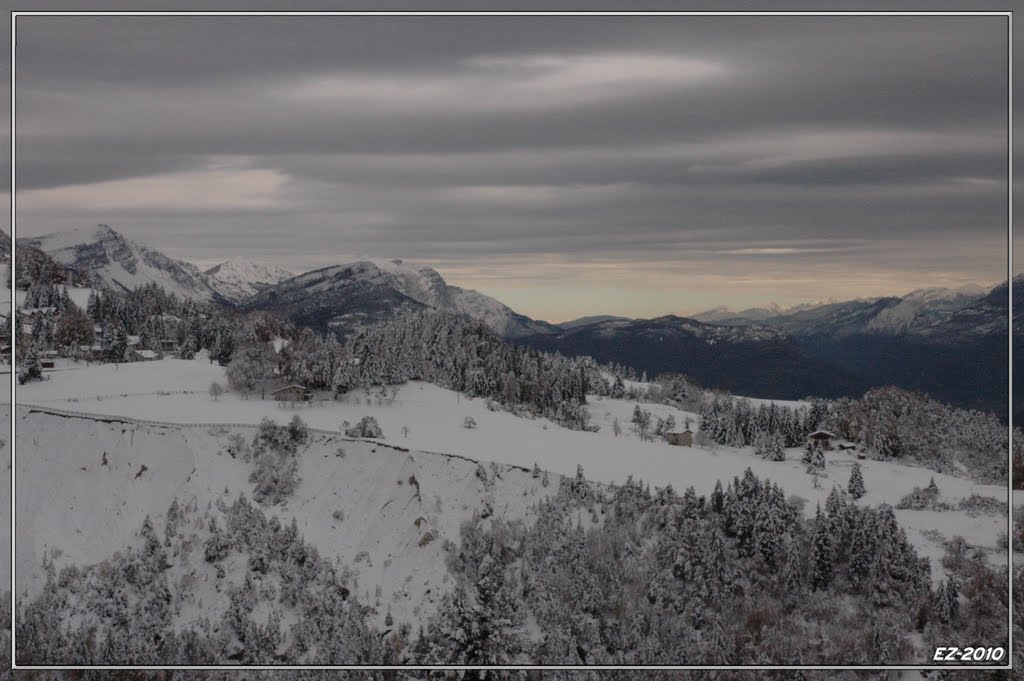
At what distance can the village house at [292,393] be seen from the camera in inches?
578

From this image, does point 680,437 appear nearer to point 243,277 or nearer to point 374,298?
point 374,298

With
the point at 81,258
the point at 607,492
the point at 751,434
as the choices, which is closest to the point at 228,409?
the point at 81,258

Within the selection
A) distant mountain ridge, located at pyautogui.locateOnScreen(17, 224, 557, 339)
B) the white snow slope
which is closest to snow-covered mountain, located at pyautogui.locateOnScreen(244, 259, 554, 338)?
distant mountain ridge, located at pyautogui.locateOnScreen(17, 224, 557, 339)

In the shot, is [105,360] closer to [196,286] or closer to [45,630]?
[196,286]

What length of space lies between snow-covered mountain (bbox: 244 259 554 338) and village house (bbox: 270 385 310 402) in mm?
1468

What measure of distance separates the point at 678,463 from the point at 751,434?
2078mm

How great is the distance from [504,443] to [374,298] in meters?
3.98

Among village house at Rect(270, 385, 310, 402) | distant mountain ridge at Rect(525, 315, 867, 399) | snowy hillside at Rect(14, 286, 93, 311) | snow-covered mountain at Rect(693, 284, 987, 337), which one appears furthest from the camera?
snowy hillside at Rect(14, 286, 93, 311)

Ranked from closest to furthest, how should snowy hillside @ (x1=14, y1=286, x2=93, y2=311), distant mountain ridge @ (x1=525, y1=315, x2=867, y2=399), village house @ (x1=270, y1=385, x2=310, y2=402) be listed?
1. village house @ (x1=270, y1=385, x2=310, y2=402)
2. distant mountain ridge @ (x1=525, y1=315, x2=867, y2=399)
3. snowy hillside @ (x1=14, y1=286, x2=93, y2=311)

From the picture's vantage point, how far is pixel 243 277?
49.8 feet

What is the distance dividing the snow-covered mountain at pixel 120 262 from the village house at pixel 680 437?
31.5 ft

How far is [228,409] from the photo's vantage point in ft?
47.1

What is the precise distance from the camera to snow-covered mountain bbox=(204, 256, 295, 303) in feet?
43.4

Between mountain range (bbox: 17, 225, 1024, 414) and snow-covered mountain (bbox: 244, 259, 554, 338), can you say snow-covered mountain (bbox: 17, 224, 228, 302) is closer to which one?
mountain range (bbox: 17, 225, 1024, 414)
